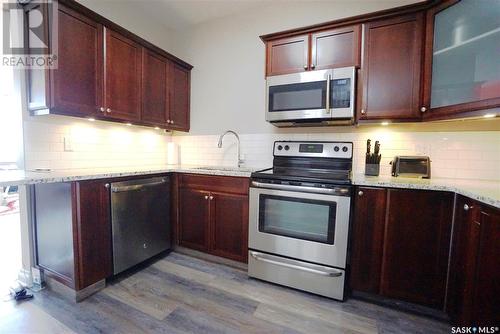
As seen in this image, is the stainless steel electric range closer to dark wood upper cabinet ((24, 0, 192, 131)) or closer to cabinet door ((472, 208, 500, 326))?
cabinet door ((472, 208, 500, 326))

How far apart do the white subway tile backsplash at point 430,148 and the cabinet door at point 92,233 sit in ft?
A: 4.77

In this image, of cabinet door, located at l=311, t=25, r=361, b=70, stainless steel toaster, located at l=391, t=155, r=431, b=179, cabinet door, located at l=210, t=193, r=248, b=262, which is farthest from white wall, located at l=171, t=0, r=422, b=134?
stainless steel toaster, located at l=391, t=155, r=431, b=179

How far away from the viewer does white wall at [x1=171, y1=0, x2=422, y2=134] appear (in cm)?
242

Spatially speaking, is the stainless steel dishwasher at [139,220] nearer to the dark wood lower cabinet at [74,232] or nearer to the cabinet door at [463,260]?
the dark wood lower cabinet at [74,232]

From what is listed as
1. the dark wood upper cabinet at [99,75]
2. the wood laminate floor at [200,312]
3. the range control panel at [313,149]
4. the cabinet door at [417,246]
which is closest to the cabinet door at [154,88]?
the dark wood upper cabinet at [99,75]

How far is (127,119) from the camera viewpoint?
2.22m

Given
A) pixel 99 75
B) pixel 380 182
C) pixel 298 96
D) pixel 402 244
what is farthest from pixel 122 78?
pixel 402 244

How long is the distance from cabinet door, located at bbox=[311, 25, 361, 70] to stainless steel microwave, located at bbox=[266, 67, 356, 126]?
88mm

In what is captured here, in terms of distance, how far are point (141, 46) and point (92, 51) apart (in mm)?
524

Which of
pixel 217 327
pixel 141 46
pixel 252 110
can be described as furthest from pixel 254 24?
pixel 217 327

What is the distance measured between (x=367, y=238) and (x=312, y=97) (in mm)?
1216

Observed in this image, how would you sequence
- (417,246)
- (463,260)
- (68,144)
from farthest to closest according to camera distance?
1. (68,144)
2. (417,246)
3. (463,260)

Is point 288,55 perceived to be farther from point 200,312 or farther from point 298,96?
point 200,312

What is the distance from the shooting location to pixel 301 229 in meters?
1.81
